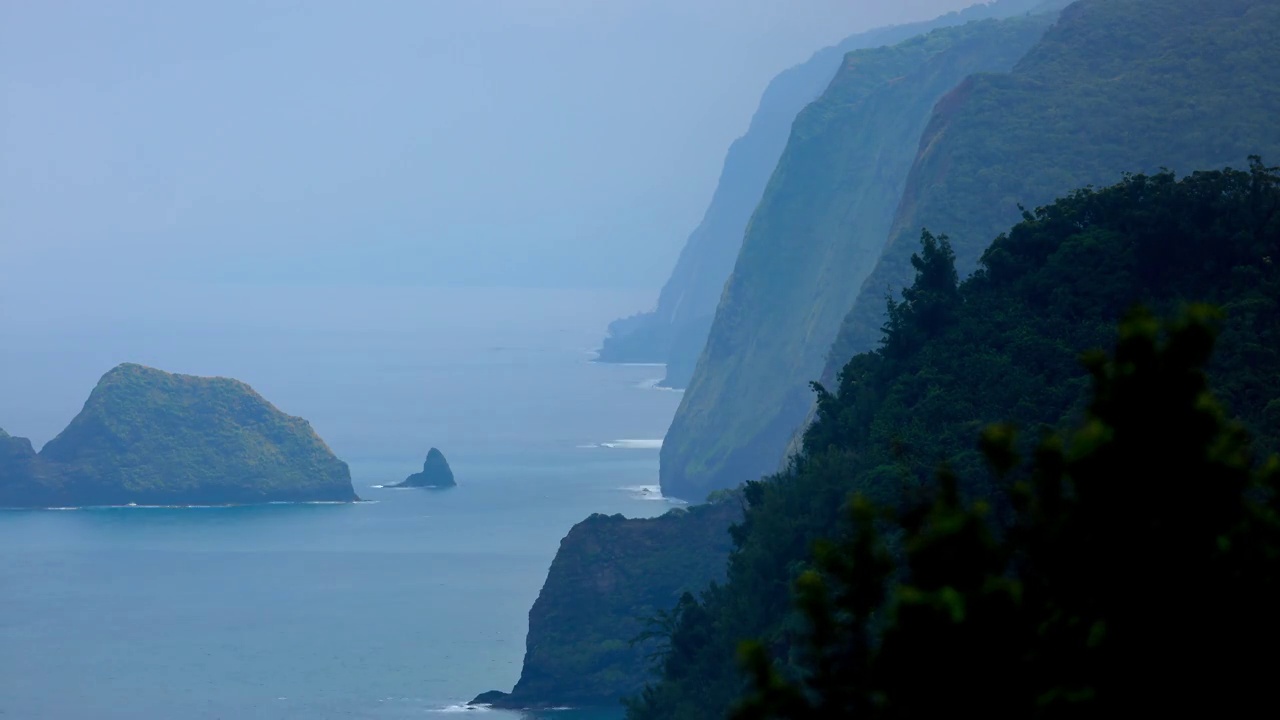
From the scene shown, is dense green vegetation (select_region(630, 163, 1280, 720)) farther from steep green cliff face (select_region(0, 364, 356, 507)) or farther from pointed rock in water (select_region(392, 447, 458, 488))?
pointed rock in water (select_region(392, 447, 458, 488))

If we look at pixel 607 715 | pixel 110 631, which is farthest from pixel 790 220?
pixel 607 715

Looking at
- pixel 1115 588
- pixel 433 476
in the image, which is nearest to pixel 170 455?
pixel 433 476

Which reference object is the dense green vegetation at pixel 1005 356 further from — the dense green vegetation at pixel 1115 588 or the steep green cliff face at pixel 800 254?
the steep green cliff face at pixel 800 254

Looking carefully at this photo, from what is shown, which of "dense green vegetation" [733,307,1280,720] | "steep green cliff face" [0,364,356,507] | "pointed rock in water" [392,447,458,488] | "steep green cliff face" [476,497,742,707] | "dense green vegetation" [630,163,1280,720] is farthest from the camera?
"pointed rock in water" [392,447,458,488]

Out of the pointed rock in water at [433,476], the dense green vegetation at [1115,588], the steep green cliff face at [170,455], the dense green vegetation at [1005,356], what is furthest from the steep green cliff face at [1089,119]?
the dense green vegetation at [1115,588]

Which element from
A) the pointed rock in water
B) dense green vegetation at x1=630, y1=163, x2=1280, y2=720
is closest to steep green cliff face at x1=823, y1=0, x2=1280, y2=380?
dense green vegetation at x1=630, y1=163, x2=1280, y2=720

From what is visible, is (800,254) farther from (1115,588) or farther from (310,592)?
(1115,588)

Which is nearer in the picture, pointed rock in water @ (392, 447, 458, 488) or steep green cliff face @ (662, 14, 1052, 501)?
steep green cliff face @ (662, 14, 1052, 501)
